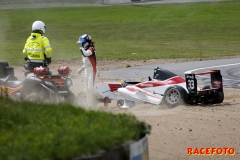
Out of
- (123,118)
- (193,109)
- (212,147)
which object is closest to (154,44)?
(193,109)

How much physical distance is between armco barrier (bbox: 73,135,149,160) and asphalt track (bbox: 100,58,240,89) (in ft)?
37.6

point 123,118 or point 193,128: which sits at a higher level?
point 123,118

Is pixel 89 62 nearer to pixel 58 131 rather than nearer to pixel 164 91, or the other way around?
pixel 164 91

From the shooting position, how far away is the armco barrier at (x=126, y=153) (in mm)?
4699

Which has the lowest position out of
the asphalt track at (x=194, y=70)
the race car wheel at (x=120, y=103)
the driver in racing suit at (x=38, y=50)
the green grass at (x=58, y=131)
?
the race car wheel at (x=120, y=103)

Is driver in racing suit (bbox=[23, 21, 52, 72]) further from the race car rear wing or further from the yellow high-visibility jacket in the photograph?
the race car rear wing

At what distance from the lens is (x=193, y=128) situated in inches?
402

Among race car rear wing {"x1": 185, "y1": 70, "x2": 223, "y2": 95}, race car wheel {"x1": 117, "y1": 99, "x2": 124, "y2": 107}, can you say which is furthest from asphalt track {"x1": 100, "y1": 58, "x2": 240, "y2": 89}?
race car wheel {"x1": 117, "y1": 99, "x2": 124, "y2": 107}

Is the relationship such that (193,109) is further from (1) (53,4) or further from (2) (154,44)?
(1) (53,4)

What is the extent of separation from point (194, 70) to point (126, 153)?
15.0m

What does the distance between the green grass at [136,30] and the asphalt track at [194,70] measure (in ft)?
11.5

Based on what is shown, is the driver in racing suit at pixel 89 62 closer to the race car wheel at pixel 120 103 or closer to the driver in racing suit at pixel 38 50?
the race car wheel at pixel 120 103

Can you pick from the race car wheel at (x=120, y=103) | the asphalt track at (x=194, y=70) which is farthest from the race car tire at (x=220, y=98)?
the asphalt track at (x=194, y=70)

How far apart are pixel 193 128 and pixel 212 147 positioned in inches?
49.5
